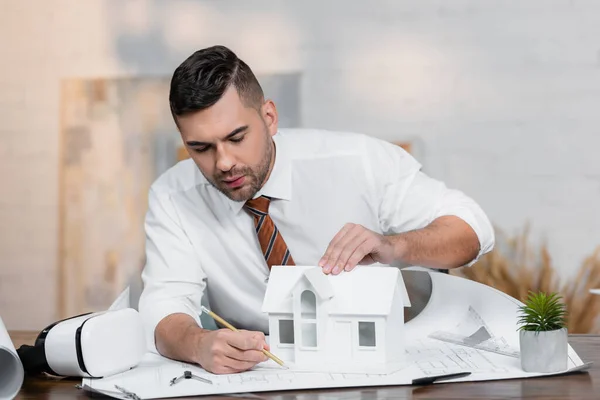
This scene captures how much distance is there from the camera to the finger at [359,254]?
1.70 metres

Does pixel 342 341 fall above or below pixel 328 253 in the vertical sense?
below

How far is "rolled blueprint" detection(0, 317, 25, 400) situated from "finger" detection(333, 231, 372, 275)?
1.92 ft

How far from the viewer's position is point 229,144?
2.02 meters

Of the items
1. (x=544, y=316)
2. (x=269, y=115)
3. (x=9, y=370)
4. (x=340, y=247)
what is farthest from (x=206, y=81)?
(x=544, y=316)

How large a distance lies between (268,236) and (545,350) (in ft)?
2.75

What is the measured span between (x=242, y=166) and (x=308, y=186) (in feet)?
1.19

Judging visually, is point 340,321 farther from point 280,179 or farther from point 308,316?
point 280,179

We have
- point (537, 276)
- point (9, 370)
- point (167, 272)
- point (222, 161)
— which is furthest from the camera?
point (537, 276)

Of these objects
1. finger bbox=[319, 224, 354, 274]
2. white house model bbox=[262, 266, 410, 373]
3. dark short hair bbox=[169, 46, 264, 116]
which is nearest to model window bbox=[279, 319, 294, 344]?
white house model bbox=[262, 266, 410, 373]

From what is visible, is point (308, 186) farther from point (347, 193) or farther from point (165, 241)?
point (165, 241)

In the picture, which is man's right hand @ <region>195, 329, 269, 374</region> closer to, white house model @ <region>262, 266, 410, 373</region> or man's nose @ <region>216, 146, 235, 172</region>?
white house model @ <region>262, 266, 410, 373</region>

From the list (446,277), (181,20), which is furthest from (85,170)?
(446,277)

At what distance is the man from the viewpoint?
1.99 metres

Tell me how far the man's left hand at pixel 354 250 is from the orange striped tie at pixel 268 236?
309 mm
